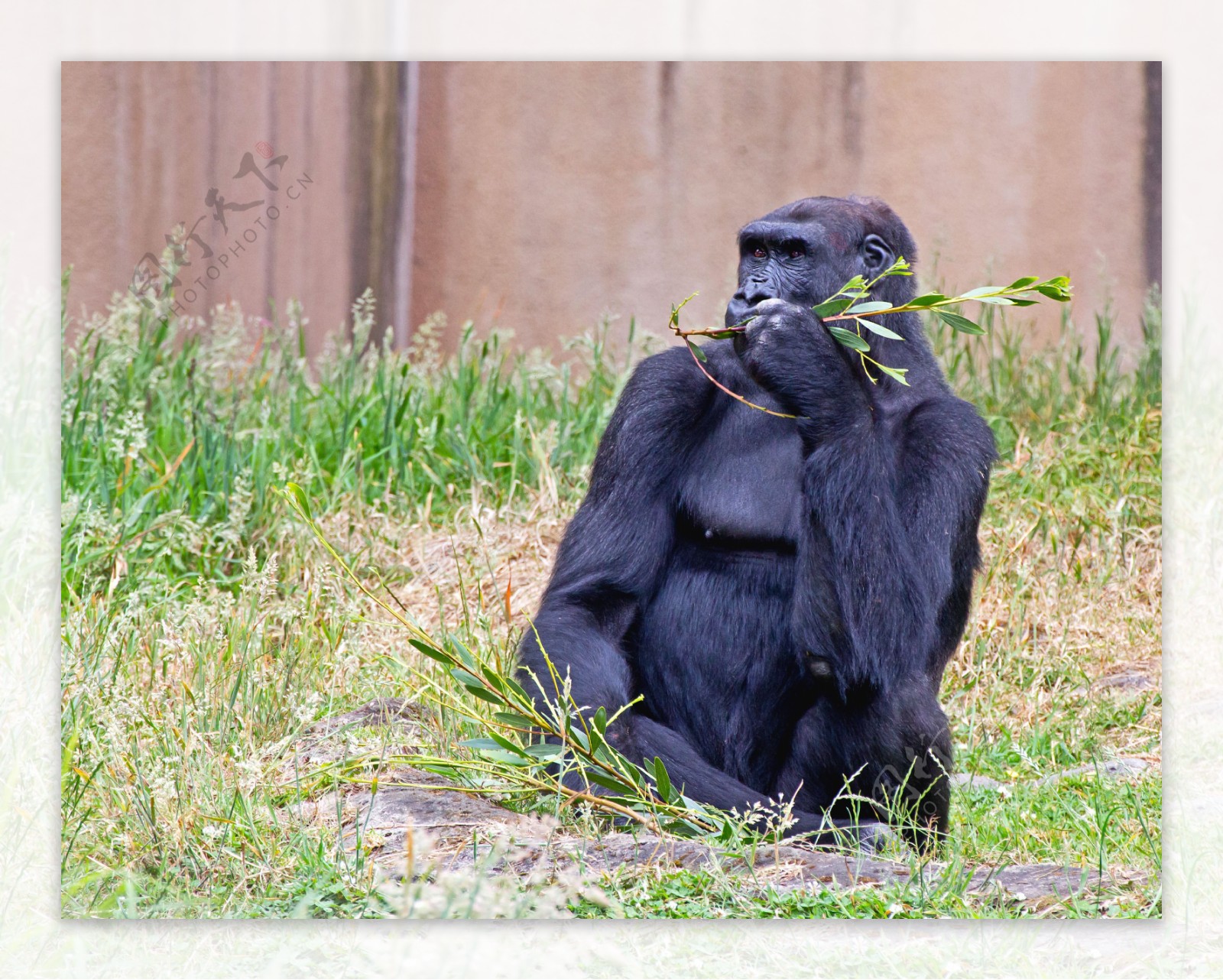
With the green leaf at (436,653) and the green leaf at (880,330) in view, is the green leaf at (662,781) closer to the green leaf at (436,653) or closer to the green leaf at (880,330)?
the green leaf at (436,653)

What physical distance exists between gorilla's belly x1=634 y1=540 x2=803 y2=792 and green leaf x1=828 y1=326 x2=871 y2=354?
40 centimetres

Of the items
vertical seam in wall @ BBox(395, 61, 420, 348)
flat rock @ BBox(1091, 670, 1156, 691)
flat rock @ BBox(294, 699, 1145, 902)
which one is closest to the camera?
flat rock @ BBox(294, 699, 1145, 902)

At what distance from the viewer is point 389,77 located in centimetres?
370

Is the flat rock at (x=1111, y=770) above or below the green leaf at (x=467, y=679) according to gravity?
below

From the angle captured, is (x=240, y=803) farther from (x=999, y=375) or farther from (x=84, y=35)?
(x=999, y=375)

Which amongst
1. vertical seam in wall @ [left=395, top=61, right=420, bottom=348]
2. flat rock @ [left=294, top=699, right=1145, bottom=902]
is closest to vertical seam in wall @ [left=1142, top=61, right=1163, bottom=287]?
flat rock @ [left=294, top=699, right=1145, bottom=902]

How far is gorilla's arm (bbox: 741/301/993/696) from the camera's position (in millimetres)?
2633

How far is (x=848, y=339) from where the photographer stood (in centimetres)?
270

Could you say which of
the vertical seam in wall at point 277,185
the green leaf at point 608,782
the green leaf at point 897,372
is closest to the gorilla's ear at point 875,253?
the green leaf at point 897,372

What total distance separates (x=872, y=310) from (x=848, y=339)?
0.06m

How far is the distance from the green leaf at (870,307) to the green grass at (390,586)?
3.07 ft

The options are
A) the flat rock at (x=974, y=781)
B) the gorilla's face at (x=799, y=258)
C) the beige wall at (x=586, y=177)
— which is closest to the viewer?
the gorilla's face at (x=799, y=258)

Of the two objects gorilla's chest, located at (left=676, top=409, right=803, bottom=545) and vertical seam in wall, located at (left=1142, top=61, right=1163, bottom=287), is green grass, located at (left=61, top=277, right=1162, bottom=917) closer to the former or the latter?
vertical seam in wall, located at (left=1142, top=61, right=1163, bottom=287)

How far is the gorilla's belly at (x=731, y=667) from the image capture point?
279 centimetres
